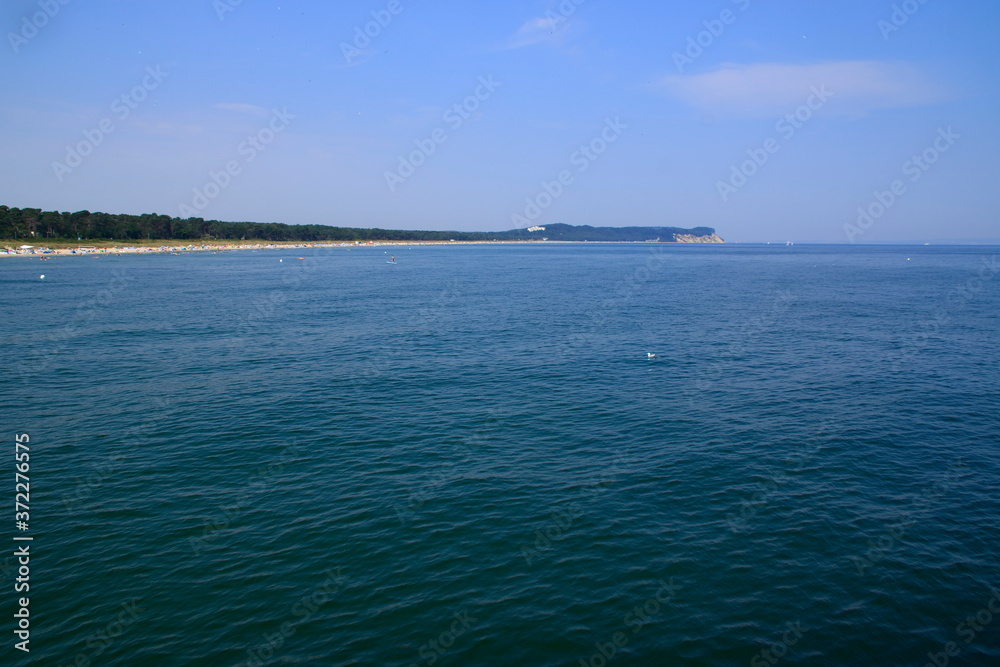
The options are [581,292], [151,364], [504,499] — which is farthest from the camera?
[581,292]

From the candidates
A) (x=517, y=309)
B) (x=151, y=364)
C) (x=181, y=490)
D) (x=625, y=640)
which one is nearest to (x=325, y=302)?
(x=517, y=309)

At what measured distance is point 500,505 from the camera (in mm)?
21734

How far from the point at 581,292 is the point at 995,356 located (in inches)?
2363

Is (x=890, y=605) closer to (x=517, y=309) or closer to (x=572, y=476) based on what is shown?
(x=572, y=476)

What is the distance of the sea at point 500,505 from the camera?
15.1 metres

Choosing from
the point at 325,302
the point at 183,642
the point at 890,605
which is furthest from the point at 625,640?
the point at 325,302

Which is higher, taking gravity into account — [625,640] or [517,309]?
[517,309]

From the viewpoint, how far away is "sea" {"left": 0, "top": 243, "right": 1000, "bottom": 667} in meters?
15.1

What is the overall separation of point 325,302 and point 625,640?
73.0m

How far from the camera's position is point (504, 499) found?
72.8 ft

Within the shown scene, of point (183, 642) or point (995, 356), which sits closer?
point (183, 642)

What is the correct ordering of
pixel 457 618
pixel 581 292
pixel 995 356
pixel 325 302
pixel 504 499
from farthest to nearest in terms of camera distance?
pixel 581 292 < pixel 325 302 < pixel 995 356 < pixel 504 499 < pixel 457 618

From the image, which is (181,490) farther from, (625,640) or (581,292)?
(581,292)

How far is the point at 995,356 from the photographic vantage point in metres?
45.4
